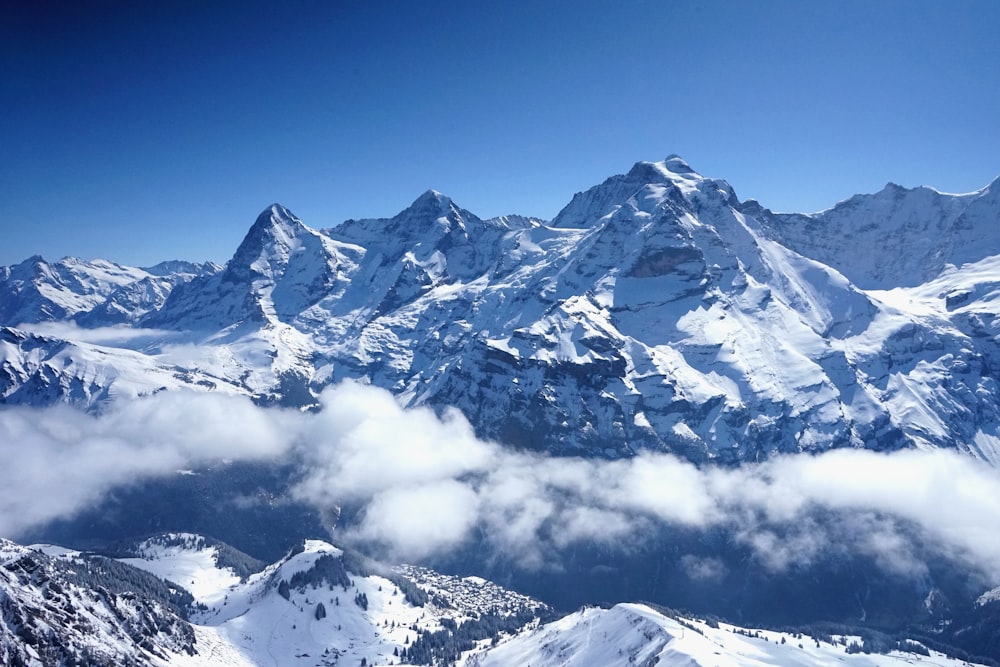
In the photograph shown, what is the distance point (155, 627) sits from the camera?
188 metres

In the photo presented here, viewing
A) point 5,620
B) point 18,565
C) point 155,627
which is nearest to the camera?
point 5,620

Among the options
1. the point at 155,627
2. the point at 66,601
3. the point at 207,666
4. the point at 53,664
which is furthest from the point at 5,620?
the point at 207,666

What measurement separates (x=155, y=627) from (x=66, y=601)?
4080 centimetres

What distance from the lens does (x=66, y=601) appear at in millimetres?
152000

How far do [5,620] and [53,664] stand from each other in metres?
10.9

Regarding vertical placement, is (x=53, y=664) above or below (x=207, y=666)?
above

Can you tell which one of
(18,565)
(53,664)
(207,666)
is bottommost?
(207,666)

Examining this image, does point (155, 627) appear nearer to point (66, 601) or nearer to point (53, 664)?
point (66, 601)

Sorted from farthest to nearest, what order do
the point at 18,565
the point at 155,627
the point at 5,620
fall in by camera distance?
the point at 155,627 < the point at 18,565 < the point at 5,620

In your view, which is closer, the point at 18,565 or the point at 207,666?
the point at 18,565

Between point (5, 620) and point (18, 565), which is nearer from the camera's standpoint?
point (5, 620)

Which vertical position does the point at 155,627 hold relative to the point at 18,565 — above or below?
below

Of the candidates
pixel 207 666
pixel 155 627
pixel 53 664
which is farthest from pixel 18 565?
A: pixel 207 666

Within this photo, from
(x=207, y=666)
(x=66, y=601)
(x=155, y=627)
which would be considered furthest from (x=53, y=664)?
(x=207, y=666)
